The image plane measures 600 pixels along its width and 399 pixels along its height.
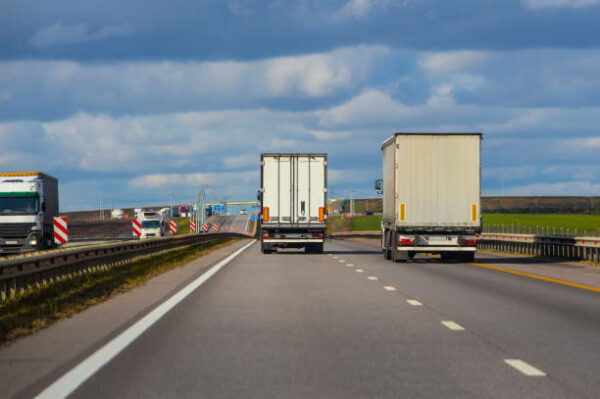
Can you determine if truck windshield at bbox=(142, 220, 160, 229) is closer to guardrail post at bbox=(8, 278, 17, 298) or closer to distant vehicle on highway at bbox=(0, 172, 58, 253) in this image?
distant vehicle on highway at bbox=(0, 172, 58, 253)

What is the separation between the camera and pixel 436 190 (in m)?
27.4

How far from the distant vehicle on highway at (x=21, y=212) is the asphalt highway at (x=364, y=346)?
20404mm

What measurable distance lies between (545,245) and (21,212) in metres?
19.7

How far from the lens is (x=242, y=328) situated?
432 inches

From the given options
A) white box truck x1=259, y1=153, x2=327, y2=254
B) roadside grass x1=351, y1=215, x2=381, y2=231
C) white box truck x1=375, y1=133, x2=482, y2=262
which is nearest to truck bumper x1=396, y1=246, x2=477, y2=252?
white box truck x1=375, y1=133, x2=482, y2=262

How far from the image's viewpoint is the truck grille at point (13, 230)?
35.6 m

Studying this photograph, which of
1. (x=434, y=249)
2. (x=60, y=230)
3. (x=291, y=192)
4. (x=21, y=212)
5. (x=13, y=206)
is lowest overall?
(x=434, y=249)

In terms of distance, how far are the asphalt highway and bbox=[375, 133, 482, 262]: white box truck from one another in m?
10.4

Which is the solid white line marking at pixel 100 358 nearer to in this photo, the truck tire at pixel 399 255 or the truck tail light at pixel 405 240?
the truck tail light at pixel 405 240

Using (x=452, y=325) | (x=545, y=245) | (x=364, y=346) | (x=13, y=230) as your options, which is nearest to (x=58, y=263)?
(x=452, y=325)

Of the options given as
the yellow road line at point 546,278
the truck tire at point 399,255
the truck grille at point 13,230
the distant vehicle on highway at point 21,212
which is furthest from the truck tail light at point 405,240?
the truck grille at point 13,230

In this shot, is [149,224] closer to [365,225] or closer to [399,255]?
[399,255]

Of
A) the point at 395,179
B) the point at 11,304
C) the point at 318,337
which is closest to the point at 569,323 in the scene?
the point at 318,337

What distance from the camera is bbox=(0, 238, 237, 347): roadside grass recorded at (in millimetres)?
11156
